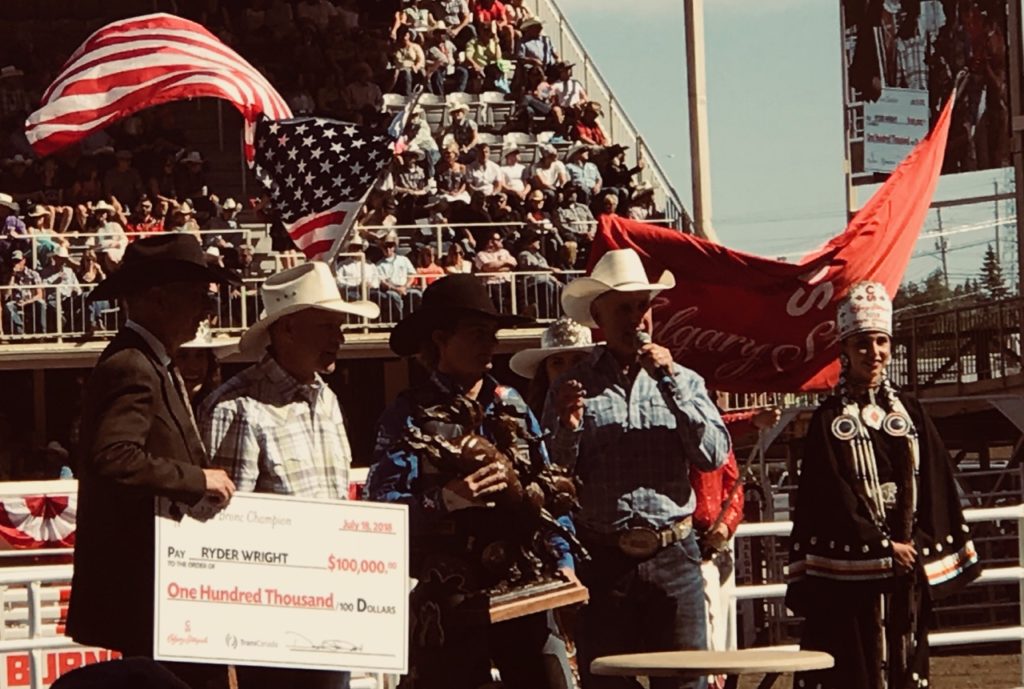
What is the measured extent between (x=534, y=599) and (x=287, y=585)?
797 mm

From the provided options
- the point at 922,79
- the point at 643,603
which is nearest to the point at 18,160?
the point at 643,603

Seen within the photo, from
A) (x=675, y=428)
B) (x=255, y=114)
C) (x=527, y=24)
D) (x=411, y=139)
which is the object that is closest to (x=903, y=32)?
(x=527, y=24)

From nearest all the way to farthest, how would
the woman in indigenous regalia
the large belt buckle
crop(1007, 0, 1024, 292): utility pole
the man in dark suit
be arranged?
the man in dark suit → the large belt buckle → the woman in indigenous regalia → crop(1007, 0, 1024, 292): utility pole

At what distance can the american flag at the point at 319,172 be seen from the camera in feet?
61.6

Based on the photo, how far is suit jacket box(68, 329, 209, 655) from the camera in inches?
267

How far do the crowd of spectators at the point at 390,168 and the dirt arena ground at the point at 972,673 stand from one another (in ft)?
30.0

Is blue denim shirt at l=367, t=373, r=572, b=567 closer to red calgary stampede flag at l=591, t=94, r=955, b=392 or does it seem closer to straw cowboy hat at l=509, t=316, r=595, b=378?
straw cowboy hat at l=509, t=316, r=595, b=378

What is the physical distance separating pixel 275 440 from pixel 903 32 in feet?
123

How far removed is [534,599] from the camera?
7.51 metres

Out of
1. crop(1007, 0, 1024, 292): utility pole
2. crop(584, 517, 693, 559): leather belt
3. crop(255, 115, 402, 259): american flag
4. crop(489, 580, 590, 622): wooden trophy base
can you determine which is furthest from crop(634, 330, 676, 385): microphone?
crop(1007, 0, 1024, 292): utility pole

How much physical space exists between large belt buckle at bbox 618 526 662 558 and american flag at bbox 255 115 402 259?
1042 cm

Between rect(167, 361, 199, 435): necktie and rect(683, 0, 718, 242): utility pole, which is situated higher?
rect(683, 0, 718, 242): utility pole

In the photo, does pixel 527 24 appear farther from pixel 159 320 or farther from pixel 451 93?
pixel 159 320

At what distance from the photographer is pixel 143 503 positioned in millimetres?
6840
